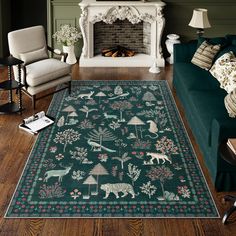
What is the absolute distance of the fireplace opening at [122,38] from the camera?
739 centimetres

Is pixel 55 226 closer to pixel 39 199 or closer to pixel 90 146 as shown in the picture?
pixel 39 199

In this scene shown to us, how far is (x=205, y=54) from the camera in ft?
18.6

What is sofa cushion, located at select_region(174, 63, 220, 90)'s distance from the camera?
524cm

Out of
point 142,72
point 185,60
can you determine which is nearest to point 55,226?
point 185,60

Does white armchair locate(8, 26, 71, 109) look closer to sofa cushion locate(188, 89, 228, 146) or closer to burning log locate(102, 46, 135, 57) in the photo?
burning log locate(102, 46, 135, 57)

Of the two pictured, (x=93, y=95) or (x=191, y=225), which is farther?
(x=93, y=95)

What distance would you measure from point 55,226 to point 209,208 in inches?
49.3

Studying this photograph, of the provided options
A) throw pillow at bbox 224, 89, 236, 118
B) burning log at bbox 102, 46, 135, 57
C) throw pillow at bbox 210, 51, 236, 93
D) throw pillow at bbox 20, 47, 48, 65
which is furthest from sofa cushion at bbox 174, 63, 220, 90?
throw pillow at bbox 20, 47, 48, 65

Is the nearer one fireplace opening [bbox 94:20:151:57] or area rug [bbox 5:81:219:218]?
area rug [bbox 5:81:219:218]

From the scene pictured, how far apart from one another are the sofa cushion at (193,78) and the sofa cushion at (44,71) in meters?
1.43

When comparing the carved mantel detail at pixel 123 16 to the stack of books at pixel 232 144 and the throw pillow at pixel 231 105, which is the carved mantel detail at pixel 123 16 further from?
the stack of books at pixel 232 144

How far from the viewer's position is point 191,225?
138 inches

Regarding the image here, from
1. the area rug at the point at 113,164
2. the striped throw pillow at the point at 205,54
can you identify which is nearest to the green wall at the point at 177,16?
the striped throw pillow at the point at 205,54

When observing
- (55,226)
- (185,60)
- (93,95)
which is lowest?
(55,226)
